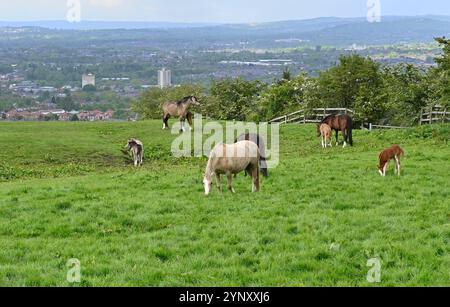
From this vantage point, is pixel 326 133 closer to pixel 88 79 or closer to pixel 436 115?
pixel 436 115

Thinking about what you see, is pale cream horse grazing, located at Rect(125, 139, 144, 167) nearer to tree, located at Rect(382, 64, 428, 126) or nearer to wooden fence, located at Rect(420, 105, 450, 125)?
wooden fence, located at Rect(420, 105, 450, 125)

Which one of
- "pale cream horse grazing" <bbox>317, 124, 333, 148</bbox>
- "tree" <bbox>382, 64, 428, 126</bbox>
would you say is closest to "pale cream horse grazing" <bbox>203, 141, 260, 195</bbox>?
"pale cream horse grazing" <bbox>317, 124, 333, 148</bbox>

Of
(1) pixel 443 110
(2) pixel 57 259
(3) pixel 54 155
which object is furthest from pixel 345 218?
(1) pixel 443 110

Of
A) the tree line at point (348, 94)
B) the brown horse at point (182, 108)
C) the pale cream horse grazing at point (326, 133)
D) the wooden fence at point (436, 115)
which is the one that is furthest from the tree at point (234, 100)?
the pale cream horse grazing at point (326, 133)

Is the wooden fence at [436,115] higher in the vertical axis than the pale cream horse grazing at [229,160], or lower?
lower

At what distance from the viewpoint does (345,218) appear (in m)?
13.1

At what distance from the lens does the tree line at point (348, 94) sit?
157ft

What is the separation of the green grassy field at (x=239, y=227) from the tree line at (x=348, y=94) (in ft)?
56.5

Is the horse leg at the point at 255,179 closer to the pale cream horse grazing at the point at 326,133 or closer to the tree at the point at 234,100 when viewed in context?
the pale cream horse grazing at the point at 326,133

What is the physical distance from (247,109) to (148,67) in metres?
110

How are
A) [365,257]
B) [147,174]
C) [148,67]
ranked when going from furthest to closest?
[148,67] → [147,174] → [365,257]

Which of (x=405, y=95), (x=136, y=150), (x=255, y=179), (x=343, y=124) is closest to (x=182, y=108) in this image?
(x=136, y=150)

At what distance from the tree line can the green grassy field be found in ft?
56.5

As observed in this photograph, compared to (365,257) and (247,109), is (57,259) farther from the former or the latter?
(247,109)
